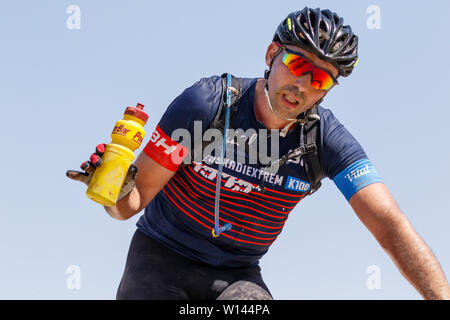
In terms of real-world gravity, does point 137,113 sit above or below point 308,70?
below

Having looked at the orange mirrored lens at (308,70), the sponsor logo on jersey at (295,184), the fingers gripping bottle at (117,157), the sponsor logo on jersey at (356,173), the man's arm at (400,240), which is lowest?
the man's arm at (400,240)

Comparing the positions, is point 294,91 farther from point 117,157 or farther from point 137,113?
point 117,157

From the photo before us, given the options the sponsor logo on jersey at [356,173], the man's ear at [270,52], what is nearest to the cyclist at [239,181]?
the sponsor logo on jersey at [356,173]

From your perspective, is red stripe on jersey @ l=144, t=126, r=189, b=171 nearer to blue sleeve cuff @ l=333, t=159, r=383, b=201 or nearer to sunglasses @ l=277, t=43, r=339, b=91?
sunglasses @ l=277, t=43, r=339, b=91

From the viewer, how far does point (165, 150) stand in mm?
6242

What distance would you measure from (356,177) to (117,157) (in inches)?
87.5

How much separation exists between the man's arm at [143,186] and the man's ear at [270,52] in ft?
5.39

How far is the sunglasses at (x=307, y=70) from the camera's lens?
6.34m

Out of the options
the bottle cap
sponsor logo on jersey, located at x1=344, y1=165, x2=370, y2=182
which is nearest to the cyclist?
sponsor logo on jersey, located at x1=344, y1=165, x2=370, y2=182

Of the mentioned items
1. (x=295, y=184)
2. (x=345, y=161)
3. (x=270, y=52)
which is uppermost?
(x=270, y=52)

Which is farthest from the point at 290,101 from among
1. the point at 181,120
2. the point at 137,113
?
the point at 137,113

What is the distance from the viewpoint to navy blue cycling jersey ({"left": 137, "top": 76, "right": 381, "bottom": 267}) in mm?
6215

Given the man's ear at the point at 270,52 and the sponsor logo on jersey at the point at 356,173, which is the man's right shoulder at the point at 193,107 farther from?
the sponsor logo on jersey at the point at 356,173
